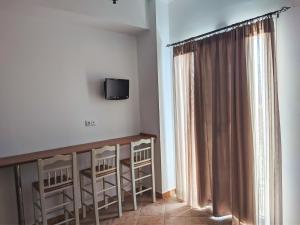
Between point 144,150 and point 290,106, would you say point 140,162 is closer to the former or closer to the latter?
point 144,150

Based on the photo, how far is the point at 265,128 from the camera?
7.73 feet

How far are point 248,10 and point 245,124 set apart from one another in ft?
4.18

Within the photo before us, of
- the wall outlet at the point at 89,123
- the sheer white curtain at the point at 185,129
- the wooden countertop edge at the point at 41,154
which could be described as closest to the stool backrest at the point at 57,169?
the wooden countertop edge at the point at 41,154

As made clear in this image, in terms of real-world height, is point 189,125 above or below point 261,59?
below

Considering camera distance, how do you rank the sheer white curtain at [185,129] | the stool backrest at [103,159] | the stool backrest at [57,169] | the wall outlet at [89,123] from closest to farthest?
the stool backrest at [57,169] → the stool backrest at [103,159] → the sheer white curtain at [185,129] → the wall outlet at [89,123]

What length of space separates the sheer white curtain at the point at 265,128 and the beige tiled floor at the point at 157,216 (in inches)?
25.2

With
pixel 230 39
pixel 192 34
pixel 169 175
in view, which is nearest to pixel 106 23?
pixel 192 34

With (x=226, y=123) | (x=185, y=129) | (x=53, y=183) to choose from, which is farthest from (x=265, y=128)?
(x=53, y=183)

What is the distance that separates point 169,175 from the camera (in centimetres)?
360

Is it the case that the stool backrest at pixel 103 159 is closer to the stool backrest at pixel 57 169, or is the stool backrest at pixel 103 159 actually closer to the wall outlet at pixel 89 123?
the stool backrest at pixel 57 169

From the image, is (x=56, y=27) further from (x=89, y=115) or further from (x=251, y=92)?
(x=251, y=92)

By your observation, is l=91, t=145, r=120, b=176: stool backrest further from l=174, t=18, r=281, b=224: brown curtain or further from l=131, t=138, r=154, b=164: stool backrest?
l=174, t=18, r=281, b=224: brown curtain

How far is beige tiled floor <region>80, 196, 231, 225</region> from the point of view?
2.87 meters

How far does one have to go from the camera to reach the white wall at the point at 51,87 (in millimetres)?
2648
